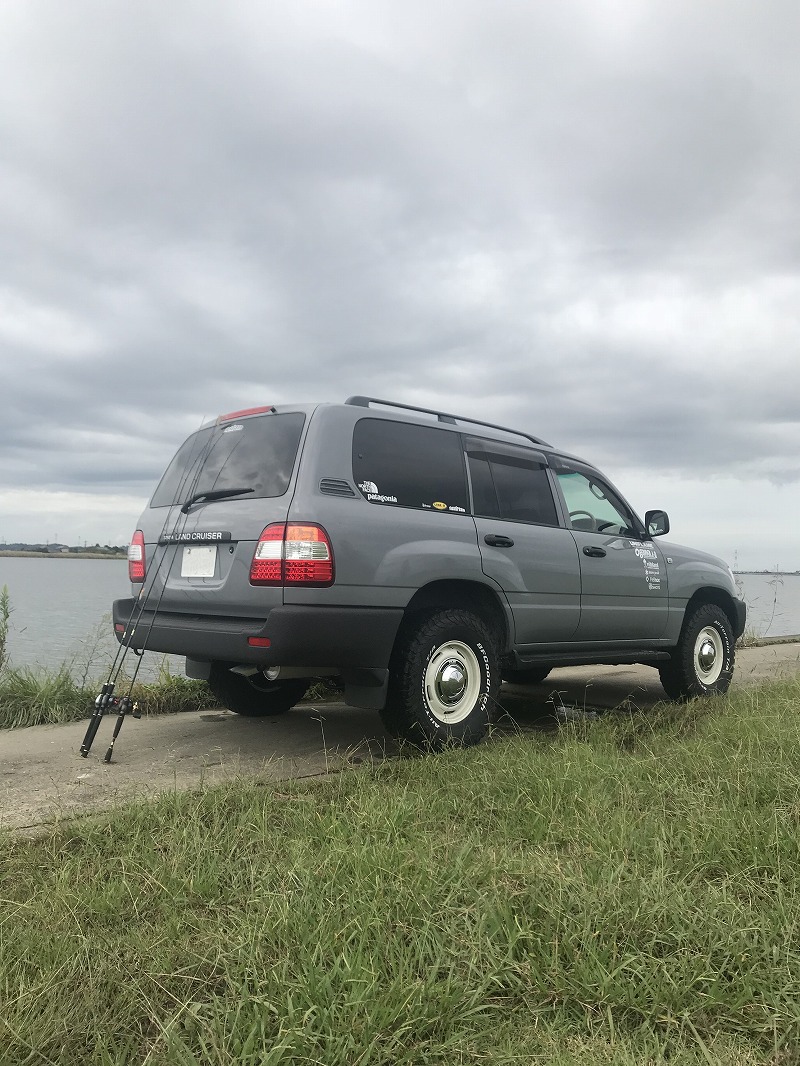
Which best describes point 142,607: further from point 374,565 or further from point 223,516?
point 374,565

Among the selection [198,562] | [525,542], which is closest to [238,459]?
A: [198,562]

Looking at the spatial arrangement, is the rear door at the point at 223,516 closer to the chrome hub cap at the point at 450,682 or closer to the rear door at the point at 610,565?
the chrome hub cap at the point at 450,682

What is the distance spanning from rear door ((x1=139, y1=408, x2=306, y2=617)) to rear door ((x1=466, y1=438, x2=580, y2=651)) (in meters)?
1.30

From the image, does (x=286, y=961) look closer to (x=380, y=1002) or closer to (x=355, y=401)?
(x=380, y=1002)

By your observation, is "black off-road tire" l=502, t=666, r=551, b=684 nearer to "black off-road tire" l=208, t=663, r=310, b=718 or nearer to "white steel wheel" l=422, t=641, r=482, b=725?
"black off-road tire" l=208, t=663, r=310, b=718

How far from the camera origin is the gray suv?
4047mm

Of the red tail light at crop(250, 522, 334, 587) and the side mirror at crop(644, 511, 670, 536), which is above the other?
the side mirror at crop(644, 511, 670, 536)

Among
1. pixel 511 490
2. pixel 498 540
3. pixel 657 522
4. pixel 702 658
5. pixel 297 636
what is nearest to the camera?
pixel 297 636

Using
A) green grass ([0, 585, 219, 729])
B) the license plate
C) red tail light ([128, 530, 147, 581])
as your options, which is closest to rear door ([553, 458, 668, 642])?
the license plate

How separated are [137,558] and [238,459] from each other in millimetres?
1054

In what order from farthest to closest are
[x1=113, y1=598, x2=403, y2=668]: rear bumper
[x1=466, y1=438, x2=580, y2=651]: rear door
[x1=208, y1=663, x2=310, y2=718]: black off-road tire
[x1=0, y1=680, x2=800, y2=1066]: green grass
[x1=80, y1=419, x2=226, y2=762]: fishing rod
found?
[x1=208, y1=663, x2=310, y2=718]: black off-road tire → [x1=466, y1=438, x2=580, y2=651]: rear door → [x1=80, y1=419, x2=226, y2=762]: fishing rod → [x1=113, y1=598, x2=403, y2=668]: rear bumper → [x1=0, y1=680, x2=800, y2=1066]: green grass

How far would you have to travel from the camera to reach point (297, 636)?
12.8 feet

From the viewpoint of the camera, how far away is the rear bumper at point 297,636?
3.92 metres

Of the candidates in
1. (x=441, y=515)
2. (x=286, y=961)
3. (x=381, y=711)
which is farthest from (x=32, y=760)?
(x=286, y=961)
